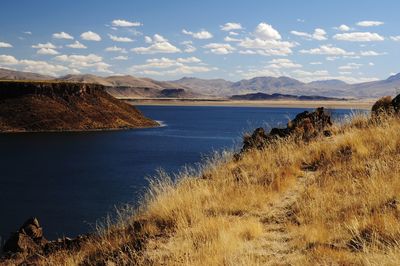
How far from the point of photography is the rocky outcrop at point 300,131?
41.8 ft

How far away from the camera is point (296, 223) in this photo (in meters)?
6.66

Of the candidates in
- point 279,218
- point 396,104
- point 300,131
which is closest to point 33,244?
point 279,218

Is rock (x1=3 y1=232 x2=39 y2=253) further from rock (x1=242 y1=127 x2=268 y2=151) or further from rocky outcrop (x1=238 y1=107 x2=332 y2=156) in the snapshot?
rock (x1=242 y1=127 x2=268 y2=151)

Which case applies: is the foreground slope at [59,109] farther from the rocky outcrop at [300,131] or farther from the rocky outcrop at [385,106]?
the rocky outcrop at [385,106]

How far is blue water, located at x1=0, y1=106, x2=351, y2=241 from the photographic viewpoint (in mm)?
21875

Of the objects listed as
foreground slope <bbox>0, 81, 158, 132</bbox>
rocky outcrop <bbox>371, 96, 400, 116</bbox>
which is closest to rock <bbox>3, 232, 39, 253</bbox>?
rocky outcrop <bbox>371, 96, 400, 116</bbox>

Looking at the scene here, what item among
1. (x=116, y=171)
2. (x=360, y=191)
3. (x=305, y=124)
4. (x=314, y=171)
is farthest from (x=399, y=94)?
(x=116, y=171)

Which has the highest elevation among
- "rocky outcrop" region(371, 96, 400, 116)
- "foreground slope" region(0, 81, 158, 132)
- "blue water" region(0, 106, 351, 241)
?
"rocky outcrop" region(371, 96, 400, 116)

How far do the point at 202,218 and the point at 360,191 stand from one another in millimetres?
2425

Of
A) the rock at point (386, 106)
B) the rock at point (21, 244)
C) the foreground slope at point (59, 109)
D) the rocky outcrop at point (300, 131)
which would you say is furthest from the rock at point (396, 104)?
the foreground slope at point (59, 109)

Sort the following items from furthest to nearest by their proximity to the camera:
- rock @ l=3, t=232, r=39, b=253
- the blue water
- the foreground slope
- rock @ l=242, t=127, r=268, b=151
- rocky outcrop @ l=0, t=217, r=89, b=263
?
the foreground slope, the blue water, rock @ l=242, t=127, r=268, b=151, rock @ l=3, t=232, r=39, b=253, rocky outcrop @ l=0, t=217, r=89, b=263

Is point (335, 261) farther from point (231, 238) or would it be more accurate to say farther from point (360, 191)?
point (360, 191)

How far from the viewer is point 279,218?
6.95 m

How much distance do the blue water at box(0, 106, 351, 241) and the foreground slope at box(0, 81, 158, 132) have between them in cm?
580
